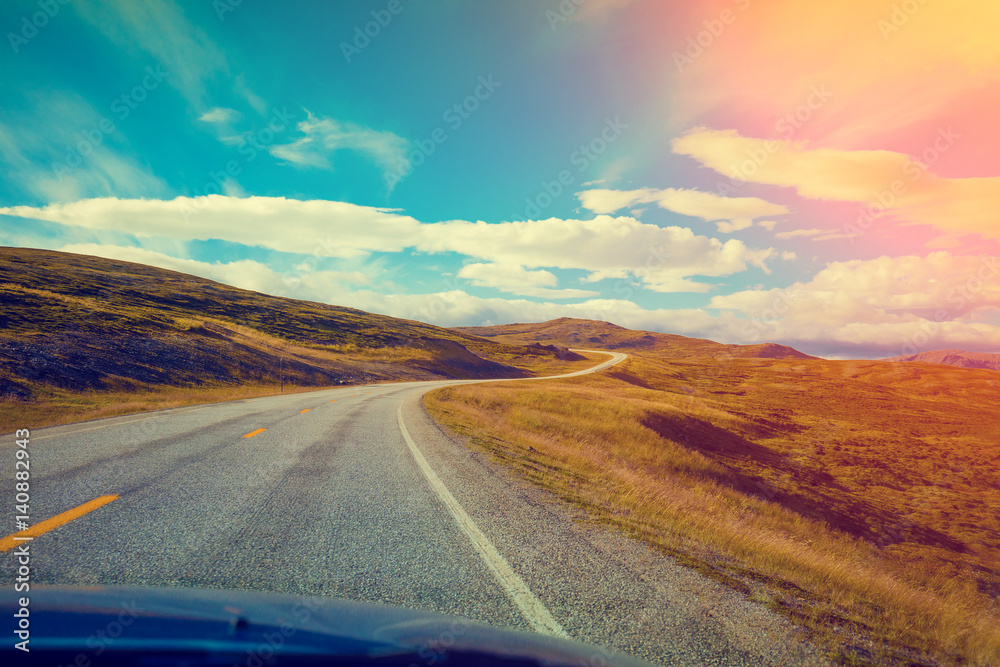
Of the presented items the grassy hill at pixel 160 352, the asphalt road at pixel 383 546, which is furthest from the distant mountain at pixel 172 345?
the asphalt road at pixel 383 546

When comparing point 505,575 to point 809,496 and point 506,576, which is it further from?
point 809,496

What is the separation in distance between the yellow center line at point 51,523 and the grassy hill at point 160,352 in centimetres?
1184

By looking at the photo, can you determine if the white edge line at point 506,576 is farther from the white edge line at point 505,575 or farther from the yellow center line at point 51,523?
the yellow center line at point 51,523

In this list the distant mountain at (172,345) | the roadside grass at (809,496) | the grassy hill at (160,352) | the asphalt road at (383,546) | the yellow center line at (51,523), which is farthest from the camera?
the distant mountain at (172,345)

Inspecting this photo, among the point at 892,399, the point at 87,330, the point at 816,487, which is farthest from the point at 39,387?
the point at 892,399

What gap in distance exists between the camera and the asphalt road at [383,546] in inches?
139

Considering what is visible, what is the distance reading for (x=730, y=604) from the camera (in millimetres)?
4020

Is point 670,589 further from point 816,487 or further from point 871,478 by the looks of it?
point 871,478

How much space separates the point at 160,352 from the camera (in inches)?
1448

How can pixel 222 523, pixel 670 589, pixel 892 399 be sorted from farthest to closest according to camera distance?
1. pixel 892 399
2. pixel 222 523
3. pixel 670 589

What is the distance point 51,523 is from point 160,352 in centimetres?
3931

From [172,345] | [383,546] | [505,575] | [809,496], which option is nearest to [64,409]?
[383,546]

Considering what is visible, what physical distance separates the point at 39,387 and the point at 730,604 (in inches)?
1273

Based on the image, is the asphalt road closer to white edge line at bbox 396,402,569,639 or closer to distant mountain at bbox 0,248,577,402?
white edge line at bbox 396,402,569,639
